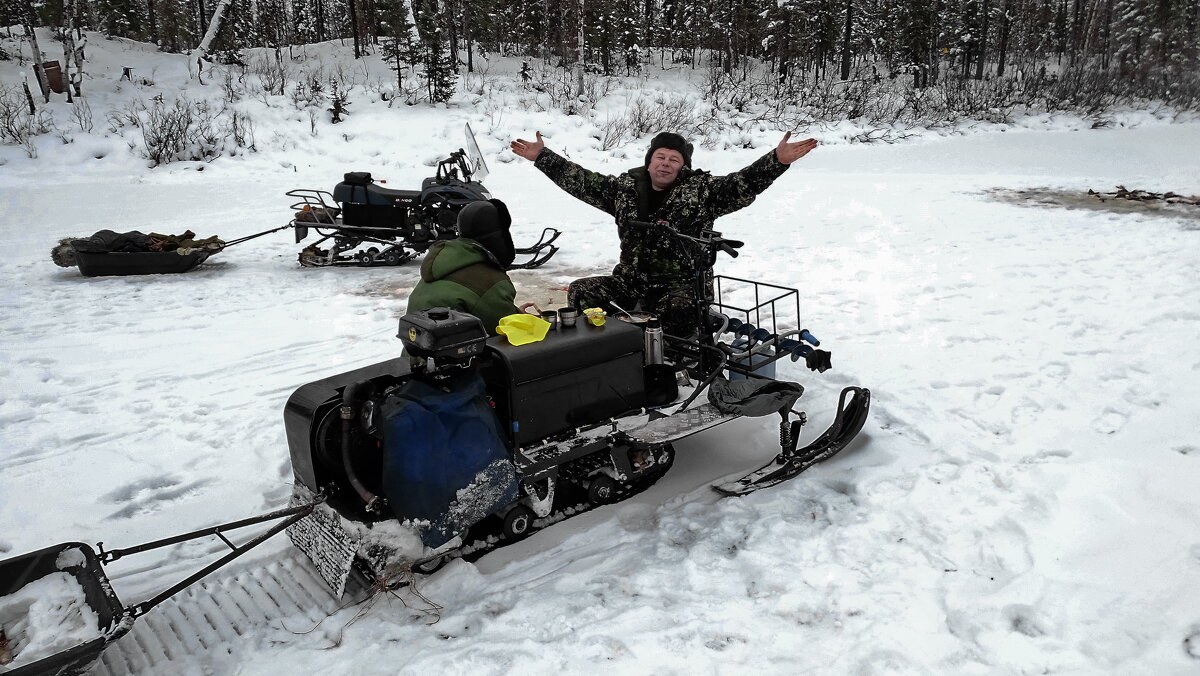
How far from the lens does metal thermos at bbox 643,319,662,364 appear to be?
3.55 meters

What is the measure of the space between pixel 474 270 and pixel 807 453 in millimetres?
1827

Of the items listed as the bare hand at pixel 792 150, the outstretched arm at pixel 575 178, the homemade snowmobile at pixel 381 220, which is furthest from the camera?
the homemade snowmobile at pixel 381 220

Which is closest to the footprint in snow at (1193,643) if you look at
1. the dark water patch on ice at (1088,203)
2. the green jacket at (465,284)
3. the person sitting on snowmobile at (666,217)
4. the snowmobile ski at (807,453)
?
the snowmobile ski at (807,453)

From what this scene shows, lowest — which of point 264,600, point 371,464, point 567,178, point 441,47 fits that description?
point 264,600

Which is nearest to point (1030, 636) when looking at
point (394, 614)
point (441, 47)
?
Answer: point (394, 614)

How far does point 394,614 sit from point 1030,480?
281 cm

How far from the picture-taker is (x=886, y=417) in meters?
4.20

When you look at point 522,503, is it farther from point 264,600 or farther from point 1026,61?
point 1026,61

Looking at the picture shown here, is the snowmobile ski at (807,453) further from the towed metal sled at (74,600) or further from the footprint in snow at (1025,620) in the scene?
the towed metal sled at (74,600)

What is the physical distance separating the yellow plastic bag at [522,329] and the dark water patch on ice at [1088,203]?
8.48 m

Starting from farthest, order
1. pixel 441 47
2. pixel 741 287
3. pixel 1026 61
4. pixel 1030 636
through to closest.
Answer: pixel 1026 61 < pixel 441 47 < pixel 741 287 < pixel 1030 636

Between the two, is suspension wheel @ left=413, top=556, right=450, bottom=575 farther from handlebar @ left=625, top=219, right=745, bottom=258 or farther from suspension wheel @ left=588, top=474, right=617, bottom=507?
handlebar @ left=625, top=219, right=745, bottom=258

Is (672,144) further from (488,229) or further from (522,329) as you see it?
(522,329)

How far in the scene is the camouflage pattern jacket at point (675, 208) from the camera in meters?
4.17
